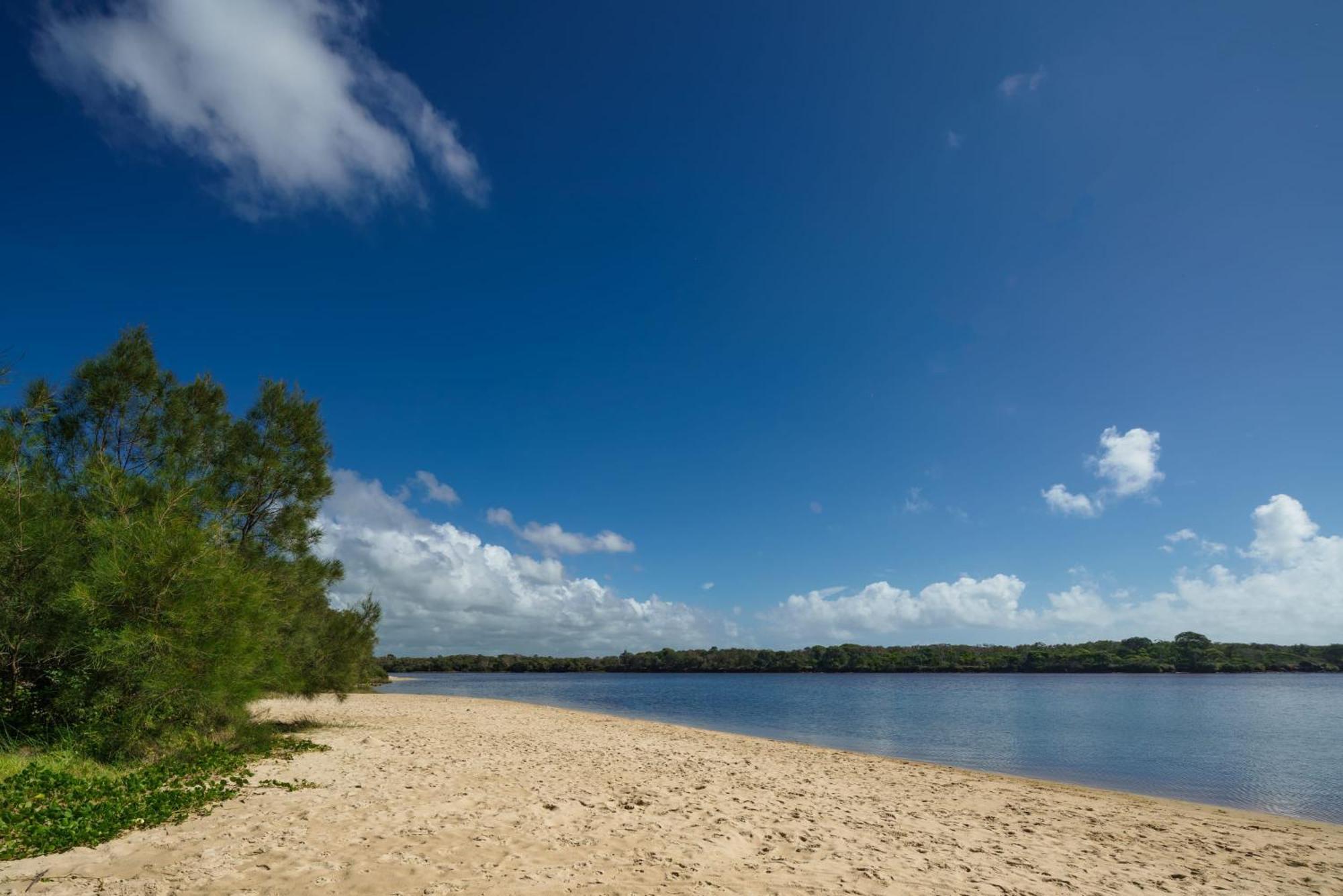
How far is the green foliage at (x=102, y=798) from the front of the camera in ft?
24.5

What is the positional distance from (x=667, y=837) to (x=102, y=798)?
7.89 meters

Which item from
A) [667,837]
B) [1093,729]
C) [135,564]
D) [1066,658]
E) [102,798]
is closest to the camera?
[102,798]

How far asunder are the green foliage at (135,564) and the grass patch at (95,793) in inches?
34.5

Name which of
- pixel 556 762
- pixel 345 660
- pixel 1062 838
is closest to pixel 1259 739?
pixel 1062 838

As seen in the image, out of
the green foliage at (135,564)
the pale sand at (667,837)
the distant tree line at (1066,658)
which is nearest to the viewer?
the pale sand at (667,837)

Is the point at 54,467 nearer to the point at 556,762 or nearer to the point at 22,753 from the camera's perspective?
the point at 22,753

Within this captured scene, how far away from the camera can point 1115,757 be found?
26922 mm

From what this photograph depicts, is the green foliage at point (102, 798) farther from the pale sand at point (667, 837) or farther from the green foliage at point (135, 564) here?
the green foliage at point (135, 564)

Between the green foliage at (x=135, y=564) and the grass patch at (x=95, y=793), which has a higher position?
the green foliage at (x=135, y=564)

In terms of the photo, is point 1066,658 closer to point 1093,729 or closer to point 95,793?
point 1093,729

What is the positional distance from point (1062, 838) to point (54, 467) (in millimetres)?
21385

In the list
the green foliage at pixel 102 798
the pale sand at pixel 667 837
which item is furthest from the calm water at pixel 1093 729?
the green foliage at pixel 102 798

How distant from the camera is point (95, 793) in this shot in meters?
9.14

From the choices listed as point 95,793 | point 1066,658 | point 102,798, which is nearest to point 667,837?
point 102,798
